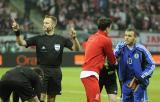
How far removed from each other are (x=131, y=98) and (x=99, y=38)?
1.54 m

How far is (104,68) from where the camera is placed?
1213 centimetres

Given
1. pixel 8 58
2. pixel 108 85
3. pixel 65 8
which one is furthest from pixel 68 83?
pixel 65 8

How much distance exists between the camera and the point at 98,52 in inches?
417

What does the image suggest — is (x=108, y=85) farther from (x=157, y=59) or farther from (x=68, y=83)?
(x=157, y=59)

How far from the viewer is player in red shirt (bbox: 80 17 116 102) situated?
10.6 meters

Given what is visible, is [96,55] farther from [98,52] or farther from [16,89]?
[16,89]

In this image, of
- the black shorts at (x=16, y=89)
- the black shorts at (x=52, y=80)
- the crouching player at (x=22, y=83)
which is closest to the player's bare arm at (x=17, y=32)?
the black shorts at (x=52, y=80)

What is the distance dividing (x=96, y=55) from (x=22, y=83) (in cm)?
151

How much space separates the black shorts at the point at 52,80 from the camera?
12.1 meters

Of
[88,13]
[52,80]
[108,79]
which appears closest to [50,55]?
[52,80]

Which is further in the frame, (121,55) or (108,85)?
(108,85)

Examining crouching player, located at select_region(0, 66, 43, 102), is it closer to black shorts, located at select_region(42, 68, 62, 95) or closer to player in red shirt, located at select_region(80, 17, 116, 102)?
player in red shirt, located at select_region(80, 17, 116, 102)

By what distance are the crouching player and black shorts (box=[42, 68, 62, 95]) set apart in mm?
1565

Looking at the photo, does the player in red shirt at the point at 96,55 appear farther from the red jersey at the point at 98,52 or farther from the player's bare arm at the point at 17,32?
the player's bare arm at the point at 17,32
